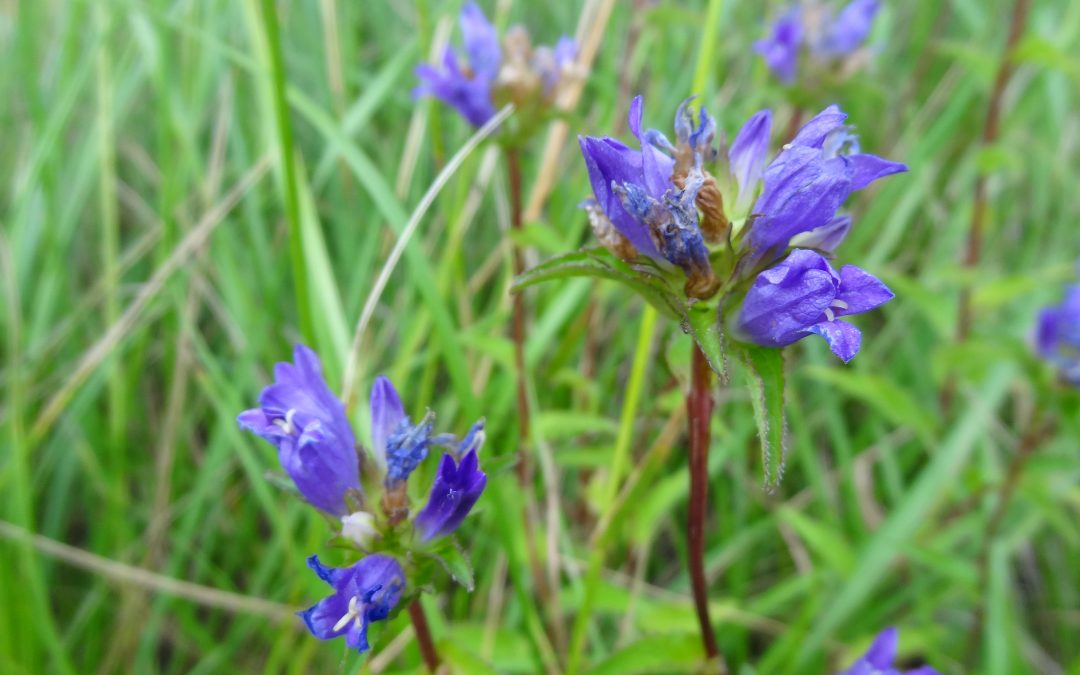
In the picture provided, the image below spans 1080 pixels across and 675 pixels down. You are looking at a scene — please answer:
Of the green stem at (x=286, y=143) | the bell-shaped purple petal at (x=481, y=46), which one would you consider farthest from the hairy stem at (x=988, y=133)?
the green stem at (x=286, y=143)

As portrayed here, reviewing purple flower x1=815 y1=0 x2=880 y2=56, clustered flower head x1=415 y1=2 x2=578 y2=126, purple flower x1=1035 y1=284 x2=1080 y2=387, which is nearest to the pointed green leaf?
clustered flower head x1=415 y1=2 x2=578 y2=126

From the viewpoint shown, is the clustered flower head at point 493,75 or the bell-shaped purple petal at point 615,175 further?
the clustered flower head at point 493,75

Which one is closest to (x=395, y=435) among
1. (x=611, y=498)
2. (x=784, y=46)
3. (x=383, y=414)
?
(x=383, y=414)

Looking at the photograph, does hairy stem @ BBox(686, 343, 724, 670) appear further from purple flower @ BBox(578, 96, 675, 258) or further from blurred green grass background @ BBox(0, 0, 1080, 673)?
blurred green grass background @ BBox(0, 0, 1080, 673)

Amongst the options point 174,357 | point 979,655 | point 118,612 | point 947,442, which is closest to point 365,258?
point 174,357

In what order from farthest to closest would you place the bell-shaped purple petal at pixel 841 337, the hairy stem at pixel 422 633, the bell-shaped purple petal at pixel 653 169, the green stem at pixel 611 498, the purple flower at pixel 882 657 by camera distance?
the green stem at pixel 611 498 < the purple flower at pixel 882 657 < the hairy stem at pixel 422 633 < the bell-shaped purple petal at pixel 653 169 < the bell-shaped purple petal at pixel 841 337

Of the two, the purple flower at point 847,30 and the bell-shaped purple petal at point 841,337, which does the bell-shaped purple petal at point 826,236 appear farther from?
the purple flower at point 847,30

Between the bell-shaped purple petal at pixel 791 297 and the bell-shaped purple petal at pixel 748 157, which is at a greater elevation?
the bell-shaped purple petal at pixel 748 157

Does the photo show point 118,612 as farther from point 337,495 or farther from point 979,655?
point 979,655

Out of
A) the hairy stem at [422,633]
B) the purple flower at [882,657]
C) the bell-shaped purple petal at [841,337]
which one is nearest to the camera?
the bell-shaped purple petal at [841,337]
